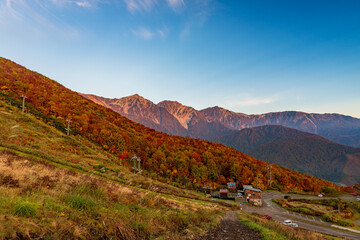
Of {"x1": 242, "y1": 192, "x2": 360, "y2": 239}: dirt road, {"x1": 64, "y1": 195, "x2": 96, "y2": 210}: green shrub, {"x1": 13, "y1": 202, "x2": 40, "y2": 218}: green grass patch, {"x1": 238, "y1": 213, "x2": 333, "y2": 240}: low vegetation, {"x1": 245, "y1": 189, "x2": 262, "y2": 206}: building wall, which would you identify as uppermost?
{"x1": 13, "y1": 202, "x2": 40, "y2": 218}: green grass patch

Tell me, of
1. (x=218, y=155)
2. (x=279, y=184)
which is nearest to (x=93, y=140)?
(x=218, y=155)

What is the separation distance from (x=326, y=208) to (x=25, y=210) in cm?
8810

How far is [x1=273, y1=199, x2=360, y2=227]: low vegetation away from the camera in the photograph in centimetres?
5258

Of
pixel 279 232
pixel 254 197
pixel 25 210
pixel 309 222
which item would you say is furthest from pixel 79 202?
pixel 254 197

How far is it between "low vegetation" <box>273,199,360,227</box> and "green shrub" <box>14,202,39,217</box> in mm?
69657

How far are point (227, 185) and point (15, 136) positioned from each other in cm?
8821

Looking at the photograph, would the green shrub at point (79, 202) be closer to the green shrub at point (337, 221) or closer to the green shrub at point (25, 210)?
the green shrub at point (25, 210)

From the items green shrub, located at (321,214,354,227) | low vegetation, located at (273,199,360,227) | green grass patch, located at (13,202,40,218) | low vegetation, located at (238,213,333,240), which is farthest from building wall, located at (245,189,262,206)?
green grass patch, located at (13,202,40,218)

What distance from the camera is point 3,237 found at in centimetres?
383

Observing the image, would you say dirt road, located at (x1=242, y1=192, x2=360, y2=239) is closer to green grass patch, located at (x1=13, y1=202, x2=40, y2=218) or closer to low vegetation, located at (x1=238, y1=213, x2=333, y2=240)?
low vegetation, located at (x1=238, y1=213, x2=333, y2=240)

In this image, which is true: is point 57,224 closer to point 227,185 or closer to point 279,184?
point 227,185

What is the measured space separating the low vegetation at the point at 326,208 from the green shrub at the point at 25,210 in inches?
2742

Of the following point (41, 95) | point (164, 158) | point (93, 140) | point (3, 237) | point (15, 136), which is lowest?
point (164, 158)

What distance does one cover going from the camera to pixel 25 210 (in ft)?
16.5
